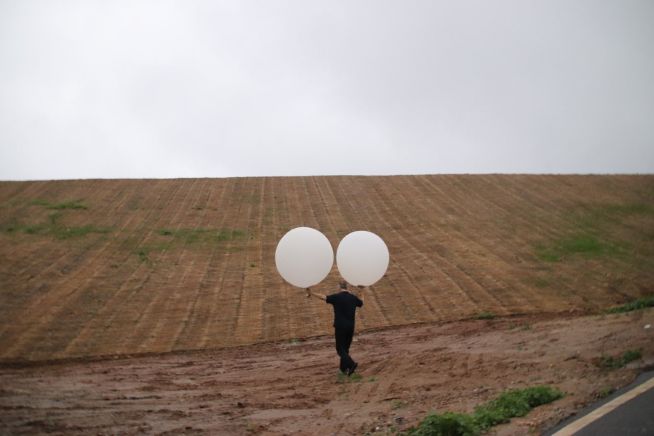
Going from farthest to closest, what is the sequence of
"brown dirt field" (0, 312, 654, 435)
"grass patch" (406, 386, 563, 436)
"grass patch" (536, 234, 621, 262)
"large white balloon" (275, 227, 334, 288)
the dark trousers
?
"grass patch" (536, 234, 621, 262)
the dark trousers
"large white balloon" (275, 227, 334, 288)
"brown dirt field" (0, 312, 654, 435)
"grass patch" (406, 386, 563, 436)

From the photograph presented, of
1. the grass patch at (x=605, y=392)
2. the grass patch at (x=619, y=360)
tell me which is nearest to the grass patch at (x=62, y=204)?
the grass patch at (x=619, y=360)

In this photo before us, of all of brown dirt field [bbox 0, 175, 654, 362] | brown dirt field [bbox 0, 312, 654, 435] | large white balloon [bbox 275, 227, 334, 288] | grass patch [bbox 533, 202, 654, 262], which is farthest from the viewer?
grass patch [bbox 533, 202, 654, 262]

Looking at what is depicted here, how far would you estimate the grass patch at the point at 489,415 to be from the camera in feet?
18.4

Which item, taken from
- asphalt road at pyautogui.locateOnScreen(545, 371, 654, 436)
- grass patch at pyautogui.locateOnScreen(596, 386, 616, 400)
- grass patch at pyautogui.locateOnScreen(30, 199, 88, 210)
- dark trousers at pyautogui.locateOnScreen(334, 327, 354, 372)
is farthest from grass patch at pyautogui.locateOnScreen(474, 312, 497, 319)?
grass patch at pyautogui.locateOnScreen(30, 199, 88, 210)

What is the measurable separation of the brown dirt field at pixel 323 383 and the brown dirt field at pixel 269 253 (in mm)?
1580

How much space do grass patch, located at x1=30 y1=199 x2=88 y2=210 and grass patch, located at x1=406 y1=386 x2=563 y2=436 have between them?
19.4 m

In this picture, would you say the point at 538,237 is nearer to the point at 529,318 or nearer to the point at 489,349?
the point at 529,318

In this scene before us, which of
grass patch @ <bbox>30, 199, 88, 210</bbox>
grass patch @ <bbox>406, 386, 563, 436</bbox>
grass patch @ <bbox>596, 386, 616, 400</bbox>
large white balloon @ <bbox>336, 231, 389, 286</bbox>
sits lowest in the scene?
grass patch @ <bbox>406, 386, 563, 436</bbox>

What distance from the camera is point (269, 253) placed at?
18.7 metres

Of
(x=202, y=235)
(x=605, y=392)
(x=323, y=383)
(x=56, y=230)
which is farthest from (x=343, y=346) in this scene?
(x=56, y=230)

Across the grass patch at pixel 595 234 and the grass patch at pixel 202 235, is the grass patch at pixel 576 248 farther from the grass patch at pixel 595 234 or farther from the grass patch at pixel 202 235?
the grass patch at pixel 202 235

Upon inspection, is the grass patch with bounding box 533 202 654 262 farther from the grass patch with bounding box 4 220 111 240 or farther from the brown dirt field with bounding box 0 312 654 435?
the grass patch with bounding box 4 220 111 240

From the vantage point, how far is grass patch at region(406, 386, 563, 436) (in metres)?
5.60

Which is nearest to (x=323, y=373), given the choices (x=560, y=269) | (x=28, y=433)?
(x=28, y=433)
